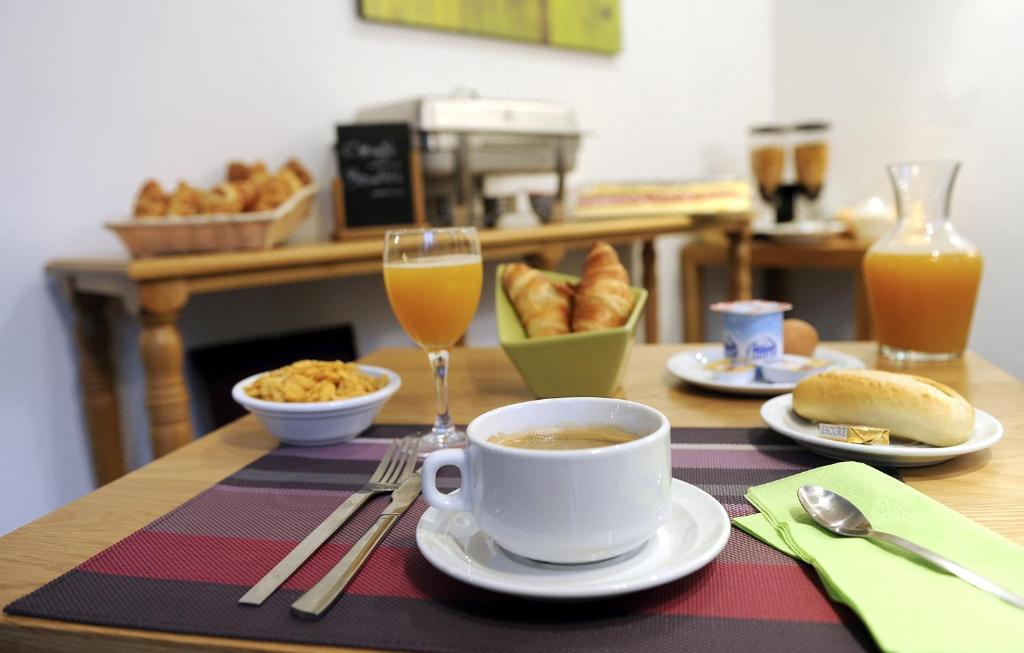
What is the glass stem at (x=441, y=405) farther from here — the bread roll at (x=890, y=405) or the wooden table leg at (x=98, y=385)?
the wooden table leg at (x=98, y=385)

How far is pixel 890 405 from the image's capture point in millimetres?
711

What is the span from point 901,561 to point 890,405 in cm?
25

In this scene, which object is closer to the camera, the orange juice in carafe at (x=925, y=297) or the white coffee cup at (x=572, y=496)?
the white coffee cup at (x=572, y=496)

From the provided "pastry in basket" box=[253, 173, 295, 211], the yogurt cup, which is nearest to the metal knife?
the yogurt cup

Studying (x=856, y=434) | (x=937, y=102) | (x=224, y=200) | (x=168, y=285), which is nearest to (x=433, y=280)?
(x=856, y=434)

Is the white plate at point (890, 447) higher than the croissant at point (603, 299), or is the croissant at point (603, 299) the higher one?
the croissant at point (603, 299)

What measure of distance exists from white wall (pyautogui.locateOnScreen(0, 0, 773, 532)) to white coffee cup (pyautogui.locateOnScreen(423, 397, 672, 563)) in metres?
1.57

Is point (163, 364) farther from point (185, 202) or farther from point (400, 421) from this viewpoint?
point (400, 421)

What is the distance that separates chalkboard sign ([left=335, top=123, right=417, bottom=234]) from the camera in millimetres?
1990

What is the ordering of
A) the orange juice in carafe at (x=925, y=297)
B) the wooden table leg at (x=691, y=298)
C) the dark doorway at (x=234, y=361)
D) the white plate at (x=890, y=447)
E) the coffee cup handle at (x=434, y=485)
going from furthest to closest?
the wooden table leg at (x=691, y=298) → the dark doorway at (x=234, y=361) → the orange juice in carafe at (x=925, y=297) → the white plate at (x=890, y=447) → the coffee cup handle at (x=434, y=485)

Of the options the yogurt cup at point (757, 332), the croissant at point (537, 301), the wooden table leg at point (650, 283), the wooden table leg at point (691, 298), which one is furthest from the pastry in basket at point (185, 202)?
the wooden table leg at point (691, 298)

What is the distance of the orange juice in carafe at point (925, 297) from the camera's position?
1062 mm

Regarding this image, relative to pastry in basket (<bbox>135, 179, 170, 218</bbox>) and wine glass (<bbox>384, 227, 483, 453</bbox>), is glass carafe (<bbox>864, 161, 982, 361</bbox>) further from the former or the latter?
pastry in basket (<bbox>135, 179, 170, 218</bbox>)

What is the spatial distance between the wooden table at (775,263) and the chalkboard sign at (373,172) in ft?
5.00
